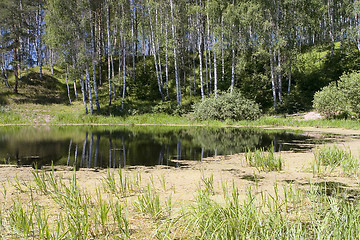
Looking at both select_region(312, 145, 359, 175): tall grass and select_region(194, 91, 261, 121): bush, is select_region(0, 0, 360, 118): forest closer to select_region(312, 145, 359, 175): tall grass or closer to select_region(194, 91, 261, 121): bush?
select_region(194, 91, 261, 121): bush

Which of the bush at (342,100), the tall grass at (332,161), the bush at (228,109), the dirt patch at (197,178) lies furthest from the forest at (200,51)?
the dirt patch at (197,178)

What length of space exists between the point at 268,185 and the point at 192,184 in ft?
6.14

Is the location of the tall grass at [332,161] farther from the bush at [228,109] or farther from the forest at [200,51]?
the forest at [200,51]

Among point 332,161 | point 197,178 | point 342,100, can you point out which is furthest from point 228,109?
point 197,178

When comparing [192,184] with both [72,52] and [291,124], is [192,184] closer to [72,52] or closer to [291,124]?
[291,124]

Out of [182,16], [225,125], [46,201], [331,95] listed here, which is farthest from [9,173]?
[182,16]

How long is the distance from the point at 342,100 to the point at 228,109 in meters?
10.6

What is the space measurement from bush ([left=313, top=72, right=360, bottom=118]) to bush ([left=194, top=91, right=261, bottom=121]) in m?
6.34

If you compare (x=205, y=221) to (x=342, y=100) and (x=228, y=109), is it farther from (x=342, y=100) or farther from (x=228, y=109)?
(x=228, y=109)

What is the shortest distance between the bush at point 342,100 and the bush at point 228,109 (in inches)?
250

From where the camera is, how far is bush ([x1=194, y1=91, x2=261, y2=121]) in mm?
28547

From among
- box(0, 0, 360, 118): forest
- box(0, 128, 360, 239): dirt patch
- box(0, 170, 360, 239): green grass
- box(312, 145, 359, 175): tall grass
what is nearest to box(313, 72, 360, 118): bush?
box(0, 0, 360, 118): forest

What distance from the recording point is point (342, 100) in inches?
949

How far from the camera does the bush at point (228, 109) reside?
2855 centimetres
